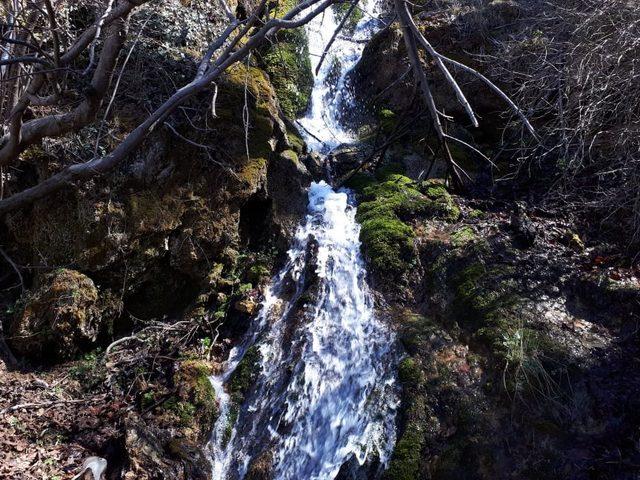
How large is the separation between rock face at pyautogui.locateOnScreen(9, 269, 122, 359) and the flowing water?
1.63 meters

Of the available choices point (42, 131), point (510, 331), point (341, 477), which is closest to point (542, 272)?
point (510, 331)

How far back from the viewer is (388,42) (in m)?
10.3

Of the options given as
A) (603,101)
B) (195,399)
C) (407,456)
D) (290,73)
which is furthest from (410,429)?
(290,73)

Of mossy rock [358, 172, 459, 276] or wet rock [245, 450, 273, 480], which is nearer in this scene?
wet rock [245, 450, 273, 480]

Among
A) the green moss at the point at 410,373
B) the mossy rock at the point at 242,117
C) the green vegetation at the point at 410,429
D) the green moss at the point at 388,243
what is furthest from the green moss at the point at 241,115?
the green vegetation at the point at 410,429

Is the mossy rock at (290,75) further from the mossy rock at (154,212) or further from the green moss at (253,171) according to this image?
the mossy rock at (154,212)

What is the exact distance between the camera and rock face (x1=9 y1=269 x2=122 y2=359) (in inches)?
202

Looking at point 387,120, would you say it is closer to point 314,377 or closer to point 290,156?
point 290,156

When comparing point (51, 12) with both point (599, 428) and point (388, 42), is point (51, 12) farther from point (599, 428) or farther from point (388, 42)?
point (388, 42)

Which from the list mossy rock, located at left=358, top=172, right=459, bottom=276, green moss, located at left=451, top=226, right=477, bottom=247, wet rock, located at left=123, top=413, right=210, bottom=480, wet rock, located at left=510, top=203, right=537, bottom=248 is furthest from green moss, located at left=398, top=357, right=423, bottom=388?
wet rock, located at left=510, top=203, right=537, bottom=248

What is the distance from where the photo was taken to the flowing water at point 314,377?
4.59 m

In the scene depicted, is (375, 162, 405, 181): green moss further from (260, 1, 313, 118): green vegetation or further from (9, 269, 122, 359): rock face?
(9, 269, 122, 359): rock face

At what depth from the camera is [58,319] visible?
515cm

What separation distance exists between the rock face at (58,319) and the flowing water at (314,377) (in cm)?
163
